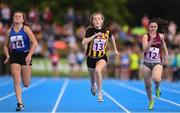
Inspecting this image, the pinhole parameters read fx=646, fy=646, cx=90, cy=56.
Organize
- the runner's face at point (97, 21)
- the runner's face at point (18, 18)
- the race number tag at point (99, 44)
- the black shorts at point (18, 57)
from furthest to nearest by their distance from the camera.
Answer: the race number tag at point (99, 44) < the runner's face at point (97, 21) < the black shorts at point (18, 57) < the runner's face at point (18, 18)

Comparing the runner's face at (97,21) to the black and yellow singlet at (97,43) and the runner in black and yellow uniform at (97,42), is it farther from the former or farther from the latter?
the black and yellow singlet at (97,43)

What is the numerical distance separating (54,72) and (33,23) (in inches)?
122

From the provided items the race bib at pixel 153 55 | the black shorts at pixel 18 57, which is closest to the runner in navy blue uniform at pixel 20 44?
the black shorts at pixel 18 57

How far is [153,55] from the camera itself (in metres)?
14.3

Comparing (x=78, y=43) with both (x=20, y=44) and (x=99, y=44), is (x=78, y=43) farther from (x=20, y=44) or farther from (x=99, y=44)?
(x=20, y=44)

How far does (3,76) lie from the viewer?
35906 mm

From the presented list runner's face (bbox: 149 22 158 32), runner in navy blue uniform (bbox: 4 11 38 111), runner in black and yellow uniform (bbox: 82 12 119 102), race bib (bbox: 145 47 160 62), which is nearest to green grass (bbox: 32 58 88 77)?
runner in black and yellow uniform (bbox: 82 12 119 102)

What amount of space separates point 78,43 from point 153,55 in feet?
81.9

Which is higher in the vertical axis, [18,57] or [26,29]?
[26,29]

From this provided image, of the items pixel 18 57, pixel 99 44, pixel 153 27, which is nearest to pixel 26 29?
pixel 18 57

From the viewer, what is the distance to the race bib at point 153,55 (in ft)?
46.9

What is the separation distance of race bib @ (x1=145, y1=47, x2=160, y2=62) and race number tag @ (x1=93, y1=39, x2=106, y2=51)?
1.22 m

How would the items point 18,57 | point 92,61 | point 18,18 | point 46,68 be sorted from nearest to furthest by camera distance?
point 18,18 < point 18,57 < point 92,61 < point 46,68

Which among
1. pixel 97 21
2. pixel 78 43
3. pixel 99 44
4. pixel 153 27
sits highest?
pixel 97 21
